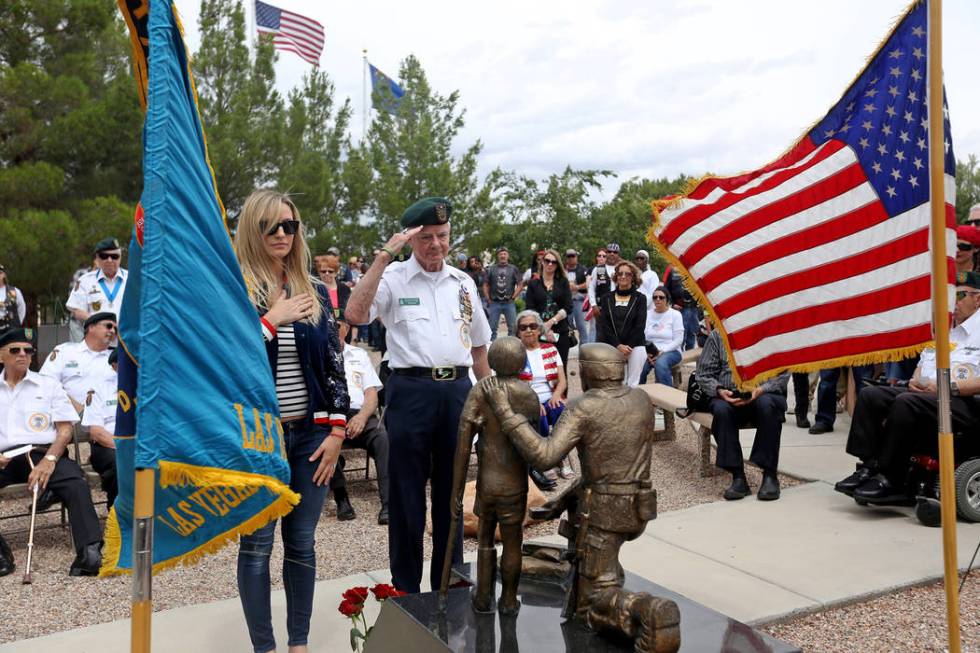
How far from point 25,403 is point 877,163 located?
5.38 m

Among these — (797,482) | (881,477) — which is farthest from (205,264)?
(797,482)

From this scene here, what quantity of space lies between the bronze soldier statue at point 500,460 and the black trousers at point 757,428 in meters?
4.14

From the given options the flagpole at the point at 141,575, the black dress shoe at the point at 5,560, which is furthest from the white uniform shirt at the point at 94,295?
the flagpole at the point at 141,575

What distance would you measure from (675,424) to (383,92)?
2171cm

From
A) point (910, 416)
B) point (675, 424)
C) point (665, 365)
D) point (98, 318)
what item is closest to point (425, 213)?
point (910, 416)

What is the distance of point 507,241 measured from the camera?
2741 cm

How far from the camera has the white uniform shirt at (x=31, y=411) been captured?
233 inches

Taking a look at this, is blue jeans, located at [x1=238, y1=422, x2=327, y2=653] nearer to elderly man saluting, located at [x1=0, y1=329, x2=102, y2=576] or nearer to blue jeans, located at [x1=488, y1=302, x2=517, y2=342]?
elderly man saluting, located at [x1=0, y1=329, x2=102, y2=576]

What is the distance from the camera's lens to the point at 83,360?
22.0 ft

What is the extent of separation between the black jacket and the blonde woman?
21.5 ft

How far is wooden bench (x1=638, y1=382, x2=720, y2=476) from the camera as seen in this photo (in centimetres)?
760

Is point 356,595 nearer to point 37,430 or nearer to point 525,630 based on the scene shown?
point 525,630

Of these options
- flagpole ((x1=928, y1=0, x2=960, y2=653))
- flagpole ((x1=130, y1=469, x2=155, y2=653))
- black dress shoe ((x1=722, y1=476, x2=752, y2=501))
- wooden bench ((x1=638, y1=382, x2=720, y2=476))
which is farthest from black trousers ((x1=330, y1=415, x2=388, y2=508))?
flagpole ((x1=130, y1=469, x2=155, y2=653))

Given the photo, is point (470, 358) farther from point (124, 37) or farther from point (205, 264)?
point (124, 37)
